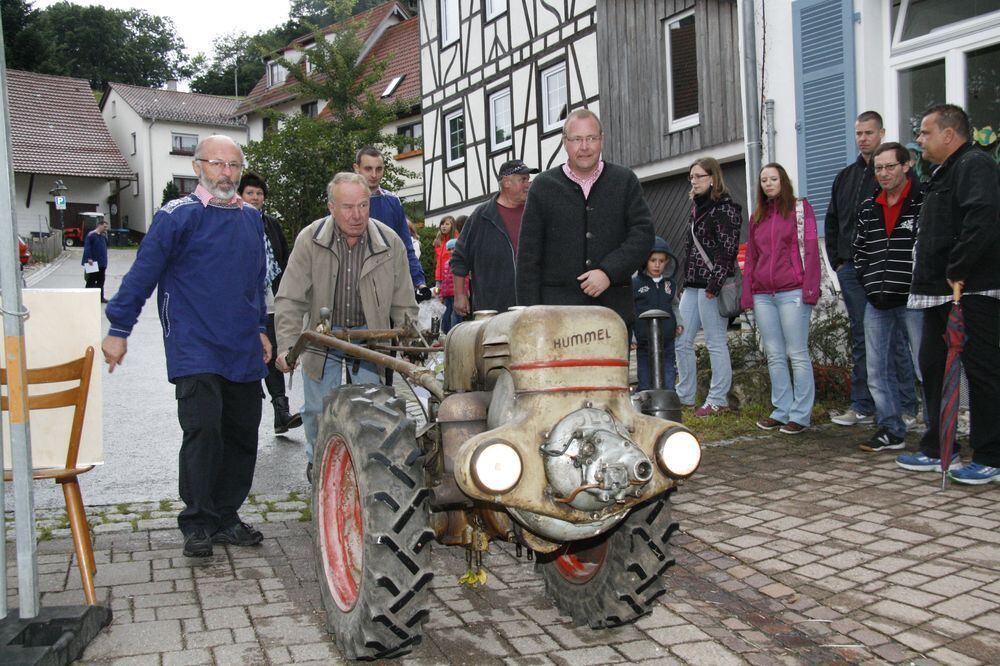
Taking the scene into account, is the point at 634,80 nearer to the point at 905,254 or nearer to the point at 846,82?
the point at 846,82

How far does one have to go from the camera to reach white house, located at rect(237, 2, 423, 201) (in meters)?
32.2

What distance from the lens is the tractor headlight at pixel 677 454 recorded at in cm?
300

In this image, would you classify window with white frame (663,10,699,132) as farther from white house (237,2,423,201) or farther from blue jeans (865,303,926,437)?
white house (237,2,423,201)

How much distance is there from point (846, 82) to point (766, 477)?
526 centimetres

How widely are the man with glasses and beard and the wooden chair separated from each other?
65cm

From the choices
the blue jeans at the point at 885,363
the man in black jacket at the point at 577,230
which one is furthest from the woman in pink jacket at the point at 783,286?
the man in black jacket at the point at 577,230

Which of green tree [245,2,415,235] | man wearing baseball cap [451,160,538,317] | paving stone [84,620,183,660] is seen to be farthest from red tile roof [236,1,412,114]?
paving stone [84,620,183,660]

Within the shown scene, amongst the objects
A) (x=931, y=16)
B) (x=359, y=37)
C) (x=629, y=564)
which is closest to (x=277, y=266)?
(x=629, y=564)

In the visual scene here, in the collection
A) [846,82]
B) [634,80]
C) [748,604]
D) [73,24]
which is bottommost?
[748,604]

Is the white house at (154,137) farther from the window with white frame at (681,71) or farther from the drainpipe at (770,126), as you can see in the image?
the drainpipe at (770,126)

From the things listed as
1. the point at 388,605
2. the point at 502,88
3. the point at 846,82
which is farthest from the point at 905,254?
the point at 502,88

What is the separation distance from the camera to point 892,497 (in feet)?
17.7

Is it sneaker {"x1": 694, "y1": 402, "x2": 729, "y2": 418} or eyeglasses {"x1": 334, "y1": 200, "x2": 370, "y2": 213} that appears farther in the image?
sneaker {"x1": 694, "y1": 402, "x2": 729, "y2": 418}

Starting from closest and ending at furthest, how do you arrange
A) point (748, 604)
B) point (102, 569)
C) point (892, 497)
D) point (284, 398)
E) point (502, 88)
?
point (748, 604), point (102, 569), point (892, 497), point (284, 398), point (502, 88)
